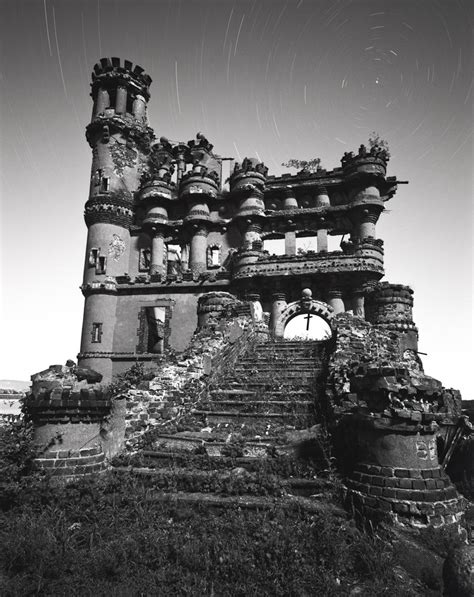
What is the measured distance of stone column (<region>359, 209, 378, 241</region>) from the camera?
24.5m

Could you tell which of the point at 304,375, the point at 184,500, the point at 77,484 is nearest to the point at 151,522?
the point at 184,500

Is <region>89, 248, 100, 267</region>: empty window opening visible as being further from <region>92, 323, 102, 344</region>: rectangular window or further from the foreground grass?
the foreground grass

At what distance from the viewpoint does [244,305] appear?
14.7 m

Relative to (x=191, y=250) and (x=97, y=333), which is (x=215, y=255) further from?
(x=97, y=333)

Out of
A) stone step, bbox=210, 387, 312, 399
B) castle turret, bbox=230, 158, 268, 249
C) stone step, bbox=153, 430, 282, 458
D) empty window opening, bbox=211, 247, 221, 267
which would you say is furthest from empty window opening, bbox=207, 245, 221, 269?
stone step, bbox=153, 430, 282, 458

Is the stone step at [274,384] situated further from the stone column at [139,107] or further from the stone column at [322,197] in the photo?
the stone column at [139,107]

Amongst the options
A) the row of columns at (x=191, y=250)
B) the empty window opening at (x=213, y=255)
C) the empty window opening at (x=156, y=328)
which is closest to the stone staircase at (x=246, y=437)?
the empty window opening at (x=156, y=328)

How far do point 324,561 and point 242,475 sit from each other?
1964mm

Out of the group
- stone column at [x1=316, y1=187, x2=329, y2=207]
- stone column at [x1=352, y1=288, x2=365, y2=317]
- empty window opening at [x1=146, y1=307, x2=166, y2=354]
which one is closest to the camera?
stone column at [x1=352, y1=288, x2=365, y2=317]

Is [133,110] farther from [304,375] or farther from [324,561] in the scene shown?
[324,561]

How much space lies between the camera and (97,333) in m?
24.4

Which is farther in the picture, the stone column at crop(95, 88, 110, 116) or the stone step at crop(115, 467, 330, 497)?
the stone column at crop(95, 88, 110, 116)

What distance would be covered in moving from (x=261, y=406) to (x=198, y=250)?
19.7 meters

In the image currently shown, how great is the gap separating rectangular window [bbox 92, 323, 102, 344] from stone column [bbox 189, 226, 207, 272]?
7233 mm
